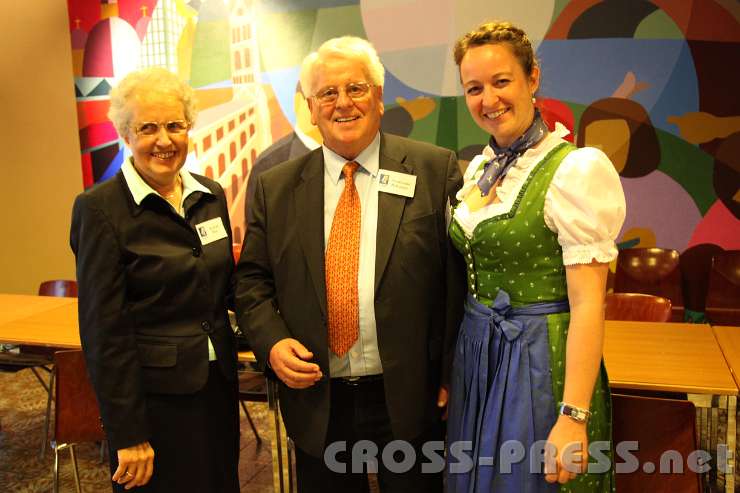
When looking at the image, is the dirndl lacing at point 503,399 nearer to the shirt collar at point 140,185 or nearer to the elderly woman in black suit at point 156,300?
the elderly woman in black suit at point 156,300

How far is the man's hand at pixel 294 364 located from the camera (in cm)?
177

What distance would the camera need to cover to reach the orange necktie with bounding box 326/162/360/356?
6.05 feet

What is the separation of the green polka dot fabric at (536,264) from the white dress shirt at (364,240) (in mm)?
320

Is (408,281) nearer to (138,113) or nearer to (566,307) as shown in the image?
(566,307)

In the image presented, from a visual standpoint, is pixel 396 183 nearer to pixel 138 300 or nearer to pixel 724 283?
pixel 138 300

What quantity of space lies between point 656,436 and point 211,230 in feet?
5.11

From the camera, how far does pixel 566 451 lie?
153 centimetres

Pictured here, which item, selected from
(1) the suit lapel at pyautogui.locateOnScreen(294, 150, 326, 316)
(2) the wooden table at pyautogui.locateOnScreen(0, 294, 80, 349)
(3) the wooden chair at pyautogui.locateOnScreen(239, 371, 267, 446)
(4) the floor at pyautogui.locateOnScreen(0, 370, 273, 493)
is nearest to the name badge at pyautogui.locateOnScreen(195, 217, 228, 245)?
(1) the suit lapel at pyautogui.locateOnScreen(294, 150, 326, 316)

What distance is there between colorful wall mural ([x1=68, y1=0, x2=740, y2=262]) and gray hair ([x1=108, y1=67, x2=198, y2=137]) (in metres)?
3.46

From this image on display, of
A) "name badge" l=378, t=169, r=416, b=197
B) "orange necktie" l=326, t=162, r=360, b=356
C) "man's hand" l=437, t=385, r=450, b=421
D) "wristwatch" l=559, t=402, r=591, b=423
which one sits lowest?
"man's hand" l=437, t=385, r=450, b=421

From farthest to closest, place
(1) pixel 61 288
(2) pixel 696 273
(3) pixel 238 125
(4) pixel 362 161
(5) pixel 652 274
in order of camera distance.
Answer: (3) pixel 238 125 < (2) pixel 696 273 < (5) pixel 652 274 < (1) pixel 61 288 < (4) pixel 362 161

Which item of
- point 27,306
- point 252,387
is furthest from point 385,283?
point 27,306

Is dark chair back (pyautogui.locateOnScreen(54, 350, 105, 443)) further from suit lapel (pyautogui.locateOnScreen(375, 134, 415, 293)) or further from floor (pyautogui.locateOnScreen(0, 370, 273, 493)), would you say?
suit lapel (pyautogui.locateOnScreen(375, 134, 415, 293))

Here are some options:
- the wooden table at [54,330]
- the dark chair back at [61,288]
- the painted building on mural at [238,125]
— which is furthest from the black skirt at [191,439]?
the painted building on mural at [238,125]
